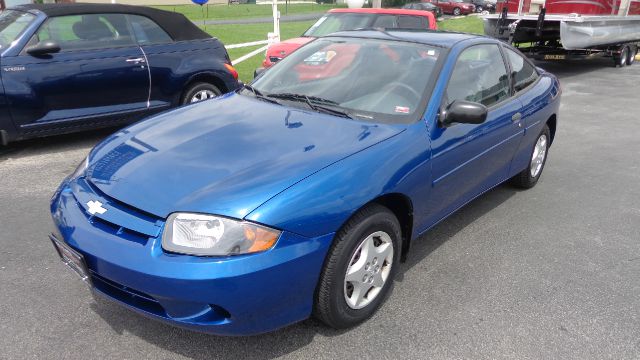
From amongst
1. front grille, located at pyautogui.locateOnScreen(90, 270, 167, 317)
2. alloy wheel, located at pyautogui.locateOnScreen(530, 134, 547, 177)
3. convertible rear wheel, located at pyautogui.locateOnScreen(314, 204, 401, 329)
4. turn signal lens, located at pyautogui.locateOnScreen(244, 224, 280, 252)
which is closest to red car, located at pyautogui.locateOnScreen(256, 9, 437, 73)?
alloy wheel, located at pyautogui.locateOnScreen(530, 134, 547, 177)

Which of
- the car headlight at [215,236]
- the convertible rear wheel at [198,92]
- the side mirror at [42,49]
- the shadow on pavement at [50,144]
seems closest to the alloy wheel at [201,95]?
the convertible rear wheel at [198,92]

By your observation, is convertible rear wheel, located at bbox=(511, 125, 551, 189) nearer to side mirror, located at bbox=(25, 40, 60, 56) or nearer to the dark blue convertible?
the dark blue convertible

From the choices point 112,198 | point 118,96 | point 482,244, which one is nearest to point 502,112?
point 482,244

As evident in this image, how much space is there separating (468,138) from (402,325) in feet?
4.37

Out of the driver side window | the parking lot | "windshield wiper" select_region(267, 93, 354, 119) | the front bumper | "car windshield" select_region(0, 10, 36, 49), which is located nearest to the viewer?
the front bumper

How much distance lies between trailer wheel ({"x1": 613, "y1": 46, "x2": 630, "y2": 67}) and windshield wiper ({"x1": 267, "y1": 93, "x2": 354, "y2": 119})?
1316 cm

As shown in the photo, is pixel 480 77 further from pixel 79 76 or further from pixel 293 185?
pixel 79 76

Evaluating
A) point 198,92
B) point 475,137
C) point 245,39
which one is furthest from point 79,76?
point 245,39

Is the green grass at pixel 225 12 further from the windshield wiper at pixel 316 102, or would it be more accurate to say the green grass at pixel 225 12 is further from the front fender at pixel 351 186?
the front fender at pixel 351 186

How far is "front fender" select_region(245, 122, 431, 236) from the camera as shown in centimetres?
229

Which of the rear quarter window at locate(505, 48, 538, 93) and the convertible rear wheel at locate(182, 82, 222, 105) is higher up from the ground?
the rear quarter window at locate(505, 48, 538, 93)

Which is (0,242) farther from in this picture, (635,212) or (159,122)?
(635,212)

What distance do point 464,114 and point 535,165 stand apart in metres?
2.24

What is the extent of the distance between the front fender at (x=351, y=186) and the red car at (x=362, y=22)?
5.73 metres
